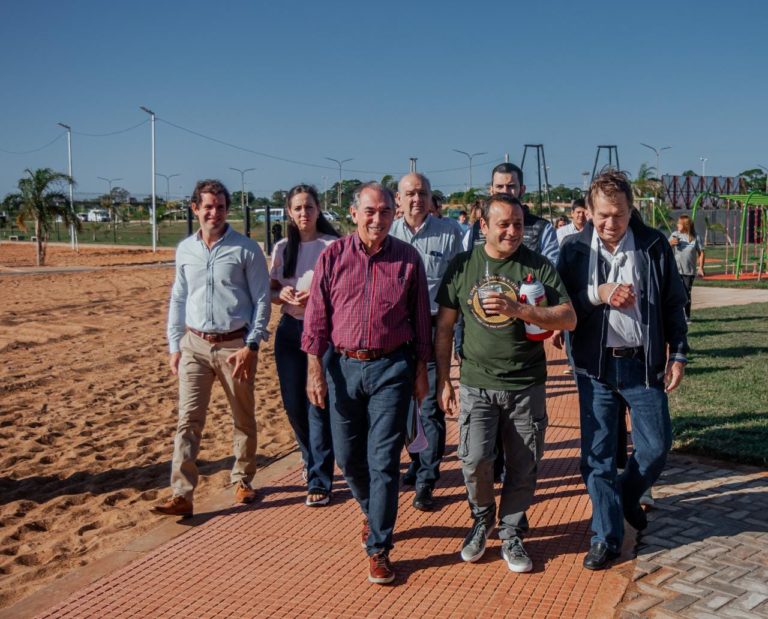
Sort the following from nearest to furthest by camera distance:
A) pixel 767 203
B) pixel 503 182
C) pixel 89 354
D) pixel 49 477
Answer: pixel 503 182
pixel 49 477
pixel 89 354
pixel 767 203

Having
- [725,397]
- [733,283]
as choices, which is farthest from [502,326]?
[733,283]

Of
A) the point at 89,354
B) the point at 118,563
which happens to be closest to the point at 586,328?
the point at 118,563

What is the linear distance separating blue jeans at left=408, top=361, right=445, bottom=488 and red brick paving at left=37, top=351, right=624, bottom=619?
215mm

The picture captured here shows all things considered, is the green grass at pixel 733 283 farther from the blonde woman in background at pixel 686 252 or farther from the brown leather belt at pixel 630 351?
the brown leather belt at pixel 630 351

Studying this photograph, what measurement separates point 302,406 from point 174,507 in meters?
1.07

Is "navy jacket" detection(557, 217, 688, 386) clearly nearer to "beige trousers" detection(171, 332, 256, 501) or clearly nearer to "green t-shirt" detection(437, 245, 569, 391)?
"green t-shirt" detection(437, 245, 569, 391)

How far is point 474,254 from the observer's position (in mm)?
4371

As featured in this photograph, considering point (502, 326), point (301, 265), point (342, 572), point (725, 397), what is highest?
point (301, 265)

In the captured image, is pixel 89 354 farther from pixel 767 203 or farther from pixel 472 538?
pixel 767 203

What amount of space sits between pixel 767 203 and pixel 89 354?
1855 centimetres

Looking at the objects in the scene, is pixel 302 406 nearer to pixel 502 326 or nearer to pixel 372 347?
pixel 372 347

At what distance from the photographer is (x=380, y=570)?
418cm

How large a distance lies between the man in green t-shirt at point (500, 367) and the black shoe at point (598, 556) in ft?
1.06

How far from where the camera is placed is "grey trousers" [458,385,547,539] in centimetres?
427
